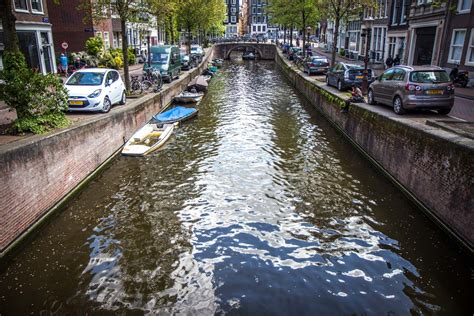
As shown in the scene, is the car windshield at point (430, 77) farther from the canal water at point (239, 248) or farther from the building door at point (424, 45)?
the building door at point (424, 45)

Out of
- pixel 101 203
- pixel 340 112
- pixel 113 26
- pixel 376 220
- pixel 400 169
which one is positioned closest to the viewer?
pixel 376 220

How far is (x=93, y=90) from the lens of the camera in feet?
47.4

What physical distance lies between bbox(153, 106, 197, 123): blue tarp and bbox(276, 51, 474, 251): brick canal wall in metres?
9.23

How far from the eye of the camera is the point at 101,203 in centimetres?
1062

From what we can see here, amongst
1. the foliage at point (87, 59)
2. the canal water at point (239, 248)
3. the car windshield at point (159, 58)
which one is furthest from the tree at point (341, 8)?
the foliage at point (87, 59)

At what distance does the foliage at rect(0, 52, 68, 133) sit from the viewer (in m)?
10.0

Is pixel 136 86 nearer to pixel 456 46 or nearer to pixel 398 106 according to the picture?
pixel 398 106

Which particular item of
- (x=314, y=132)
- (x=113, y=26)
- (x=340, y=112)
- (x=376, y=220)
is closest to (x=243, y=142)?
(x=314, y=132)

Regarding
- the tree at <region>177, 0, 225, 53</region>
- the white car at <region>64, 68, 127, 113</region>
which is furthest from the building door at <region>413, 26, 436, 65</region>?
the white car at <region>64, 68, 127, 113</region>

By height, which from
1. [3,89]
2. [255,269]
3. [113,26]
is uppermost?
[113,26]

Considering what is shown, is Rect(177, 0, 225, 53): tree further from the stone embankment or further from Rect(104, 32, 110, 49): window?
the stone embankment

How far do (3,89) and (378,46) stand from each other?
131 feet

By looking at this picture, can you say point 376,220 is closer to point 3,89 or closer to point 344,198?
point 344,198

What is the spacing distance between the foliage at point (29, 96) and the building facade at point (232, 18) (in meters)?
127
